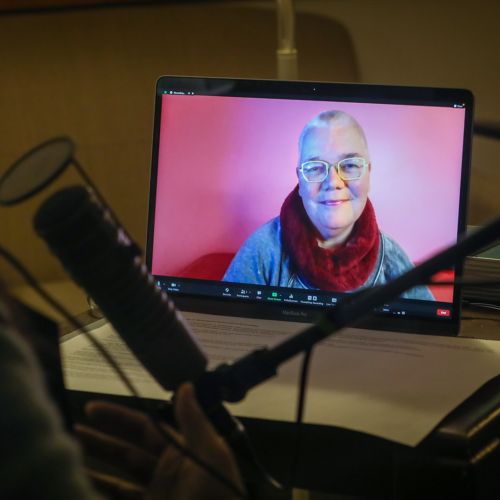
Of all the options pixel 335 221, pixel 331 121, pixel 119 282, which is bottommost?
pixel 119 282

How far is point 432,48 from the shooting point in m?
1.47

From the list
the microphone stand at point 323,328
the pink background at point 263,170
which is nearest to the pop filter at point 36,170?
the microphone stand at point 323,328

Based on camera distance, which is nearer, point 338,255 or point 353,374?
point 353,374

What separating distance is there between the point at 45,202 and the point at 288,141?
0.41 meters

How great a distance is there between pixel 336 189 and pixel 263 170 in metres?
0.10

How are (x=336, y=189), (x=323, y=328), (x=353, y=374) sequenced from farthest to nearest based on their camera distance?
(x=336, y=189) → (x=353, y=374) → (x=323, y=328)

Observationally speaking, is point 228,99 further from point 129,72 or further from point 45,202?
point 129,72

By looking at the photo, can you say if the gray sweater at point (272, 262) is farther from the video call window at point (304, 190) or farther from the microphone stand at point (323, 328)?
the microphone stand at point (323, 328)

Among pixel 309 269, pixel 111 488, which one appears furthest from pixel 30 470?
pixel 309 269

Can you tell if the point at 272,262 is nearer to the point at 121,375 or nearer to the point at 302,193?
the point at 302,193

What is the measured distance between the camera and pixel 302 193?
2.23 feet

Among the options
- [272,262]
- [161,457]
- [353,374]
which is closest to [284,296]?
[272,262]

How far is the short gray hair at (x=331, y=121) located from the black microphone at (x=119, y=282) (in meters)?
0.37

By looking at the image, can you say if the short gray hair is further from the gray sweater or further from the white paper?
the white paper
